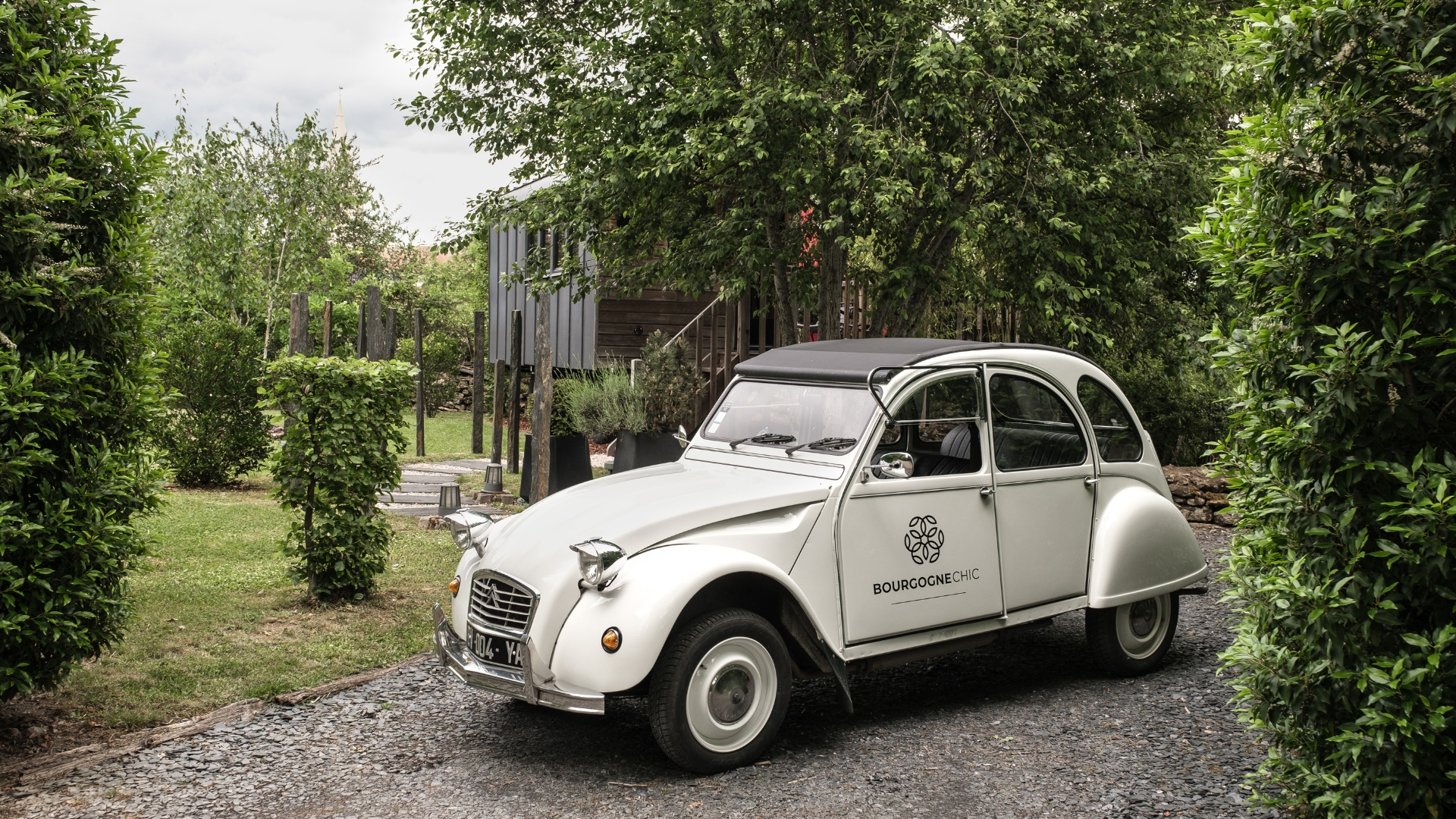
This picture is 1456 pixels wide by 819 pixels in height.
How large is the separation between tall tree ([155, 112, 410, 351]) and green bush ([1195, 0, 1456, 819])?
69.7 feet

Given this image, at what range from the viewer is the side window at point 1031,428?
582 centimetres

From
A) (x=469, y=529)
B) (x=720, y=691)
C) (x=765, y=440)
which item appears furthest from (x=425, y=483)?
(x=720, y=691)

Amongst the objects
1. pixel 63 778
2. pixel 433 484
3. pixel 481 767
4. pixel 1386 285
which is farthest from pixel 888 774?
pixel 433 484

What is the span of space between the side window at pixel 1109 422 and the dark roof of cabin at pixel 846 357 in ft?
0.91

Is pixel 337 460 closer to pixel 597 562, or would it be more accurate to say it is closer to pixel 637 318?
pixel 597 562

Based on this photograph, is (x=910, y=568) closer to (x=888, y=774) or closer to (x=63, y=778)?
(x=888, y=774)

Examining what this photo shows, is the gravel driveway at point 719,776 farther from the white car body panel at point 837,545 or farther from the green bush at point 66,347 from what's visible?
the green bush at point 66,347

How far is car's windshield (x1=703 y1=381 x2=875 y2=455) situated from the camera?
544 centimetres

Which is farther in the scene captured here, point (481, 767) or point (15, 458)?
point (481, 767)

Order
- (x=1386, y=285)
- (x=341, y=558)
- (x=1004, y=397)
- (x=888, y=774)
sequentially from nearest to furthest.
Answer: (x=1386, y=285) → (x=888, y=774) → (x=1004, y=397) → (x=341, y=558)

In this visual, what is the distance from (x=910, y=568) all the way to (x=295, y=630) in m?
3.96

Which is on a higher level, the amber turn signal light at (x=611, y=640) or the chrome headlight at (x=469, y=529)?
the chrome headlight at (x=469, y=529)

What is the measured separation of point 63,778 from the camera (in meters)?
4.57

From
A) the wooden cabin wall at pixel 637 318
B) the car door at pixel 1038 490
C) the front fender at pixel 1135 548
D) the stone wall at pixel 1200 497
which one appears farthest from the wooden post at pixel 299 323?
the wooden cabin wall at pixel 637 318
